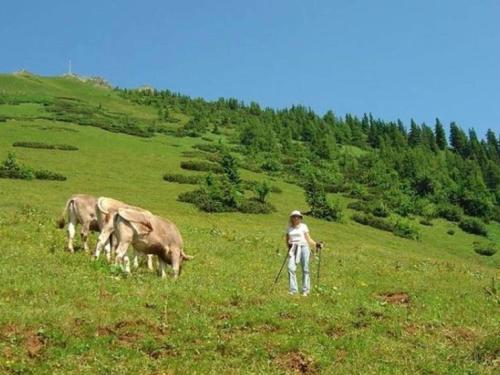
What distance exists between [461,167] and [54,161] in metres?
92.1

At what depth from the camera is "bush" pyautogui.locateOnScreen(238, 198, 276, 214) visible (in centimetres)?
5319

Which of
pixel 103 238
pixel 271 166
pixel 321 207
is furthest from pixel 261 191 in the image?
pixel 103 238

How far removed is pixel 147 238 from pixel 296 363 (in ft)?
25.7

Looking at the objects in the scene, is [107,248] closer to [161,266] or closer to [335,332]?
[161,266]

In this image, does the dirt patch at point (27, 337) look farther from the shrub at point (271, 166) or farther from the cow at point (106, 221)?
the shrub at point (271, 166)

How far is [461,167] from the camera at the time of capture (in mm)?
132500

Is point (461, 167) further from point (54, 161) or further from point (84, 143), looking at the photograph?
point (54, 161)

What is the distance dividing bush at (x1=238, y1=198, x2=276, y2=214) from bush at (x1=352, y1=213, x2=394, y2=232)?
8997 mm

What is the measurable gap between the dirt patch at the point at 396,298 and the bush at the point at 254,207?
30752 mm

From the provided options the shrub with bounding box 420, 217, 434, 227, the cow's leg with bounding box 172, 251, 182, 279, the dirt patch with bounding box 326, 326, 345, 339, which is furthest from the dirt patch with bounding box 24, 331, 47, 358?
the shrub with bounding box 420, 217, 434, 227

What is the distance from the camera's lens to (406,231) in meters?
58.2

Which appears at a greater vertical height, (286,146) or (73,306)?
(286,146)

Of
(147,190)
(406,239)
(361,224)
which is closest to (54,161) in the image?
(147,190)

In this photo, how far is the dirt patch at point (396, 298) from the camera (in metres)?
21.2
